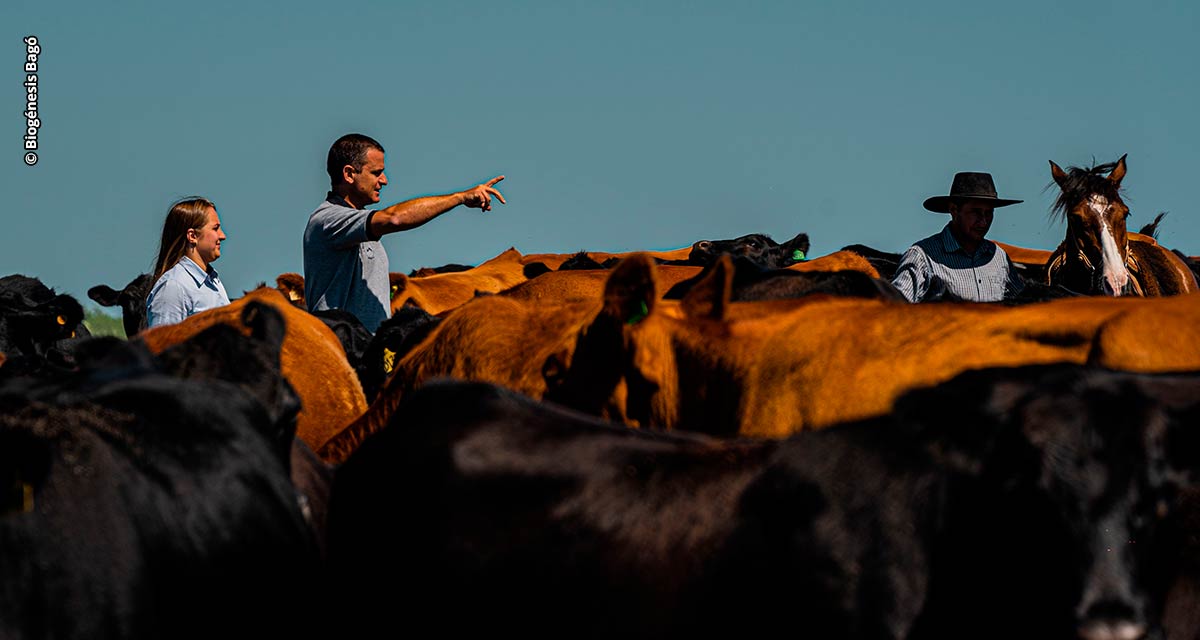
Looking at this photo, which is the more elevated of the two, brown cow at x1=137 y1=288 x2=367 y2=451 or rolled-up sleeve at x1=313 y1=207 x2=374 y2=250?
rolled-up sleeve at x1=313 y1=207 x2=374 y2=250

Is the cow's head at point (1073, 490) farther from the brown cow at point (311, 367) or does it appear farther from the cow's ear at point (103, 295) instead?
the cow's ear at point (103, 295)

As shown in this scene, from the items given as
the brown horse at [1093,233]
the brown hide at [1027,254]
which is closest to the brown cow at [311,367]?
the brown horse at [1093,233]

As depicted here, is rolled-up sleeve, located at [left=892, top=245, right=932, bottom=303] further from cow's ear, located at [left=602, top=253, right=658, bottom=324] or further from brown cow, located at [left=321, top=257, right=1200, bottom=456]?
cow's ear, located at [left=602, top=253, right=658, bottom=324]

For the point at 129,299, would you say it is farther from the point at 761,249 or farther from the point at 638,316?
the point at 638,316

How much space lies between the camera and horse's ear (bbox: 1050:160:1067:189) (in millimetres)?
10547

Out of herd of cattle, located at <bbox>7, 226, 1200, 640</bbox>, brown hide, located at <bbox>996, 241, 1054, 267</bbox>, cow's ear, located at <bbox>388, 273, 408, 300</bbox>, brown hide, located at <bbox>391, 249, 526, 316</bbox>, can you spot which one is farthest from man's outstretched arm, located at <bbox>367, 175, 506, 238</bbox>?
brown hide, located at <bbox>996, 241, 1054, 267</bbox>

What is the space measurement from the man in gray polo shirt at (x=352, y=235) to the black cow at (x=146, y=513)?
10.4 feet

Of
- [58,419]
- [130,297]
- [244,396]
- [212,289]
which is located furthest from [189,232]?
[130,297]

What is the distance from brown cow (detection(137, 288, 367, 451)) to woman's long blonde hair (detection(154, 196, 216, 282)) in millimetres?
682

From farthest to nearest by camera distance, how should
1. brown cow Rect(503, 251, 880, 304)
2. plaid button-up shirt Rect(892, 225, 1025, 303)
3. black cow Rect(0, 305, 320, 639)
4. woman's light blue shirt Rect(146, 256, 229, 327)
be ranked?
1. brown cow Rect(503, 251, 880, 304)
2. plaid button-up shirt Rect(892, 225, 1025, 303)
3. woman's light blue shirt Rect(146, 256, 229, 327)
4. black cow Rect(0, 305, 320, 639)

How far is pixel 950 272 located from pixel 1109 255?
227 centimetres

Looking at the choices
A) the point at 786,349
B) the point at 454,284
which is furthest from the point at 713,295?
the point at 454,284

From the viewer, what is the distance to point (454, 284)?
1875 centimetres

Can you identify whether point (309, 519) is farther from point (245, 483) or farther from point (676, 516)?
point (676, 516)
